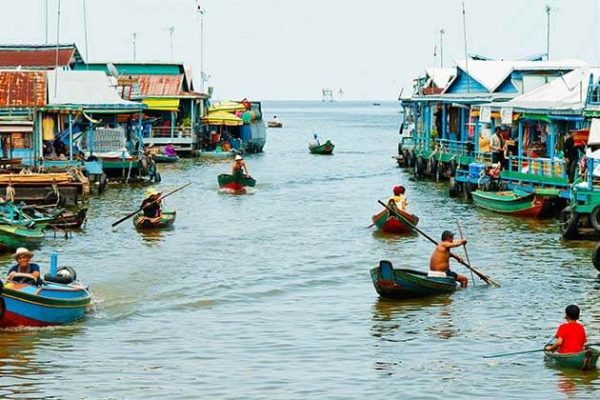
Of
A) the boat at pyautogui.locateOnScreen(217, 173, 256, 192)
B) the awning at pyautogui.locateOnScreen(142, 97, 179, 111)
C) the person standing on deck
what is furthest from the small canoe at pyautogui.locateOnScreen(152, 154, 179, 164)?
the person standing on deck

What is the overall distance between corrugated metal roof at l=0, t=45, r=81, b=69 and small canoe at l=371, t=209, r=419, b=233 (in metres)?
28.4

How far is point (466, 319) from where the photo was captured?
2059cm

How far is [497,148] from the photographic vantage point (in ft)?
127

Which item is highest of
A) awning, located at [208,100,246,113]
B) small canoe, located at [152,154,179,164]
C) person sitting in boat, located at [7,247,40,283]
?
awning, located at [208,100,246,113]

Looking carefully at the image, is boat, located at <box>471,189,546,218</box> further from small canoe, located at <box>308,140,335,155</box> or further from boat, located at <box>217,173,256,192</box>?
small canoe, located at <box>308,140,335,155</box>

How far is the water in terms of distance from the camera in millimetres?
16641

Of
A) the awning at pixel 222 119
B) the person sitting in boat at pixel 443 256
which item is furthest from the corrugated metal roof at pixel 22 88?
the person sitting in boat at pixel 443 256

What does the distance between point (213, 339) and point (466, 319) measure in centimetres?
418

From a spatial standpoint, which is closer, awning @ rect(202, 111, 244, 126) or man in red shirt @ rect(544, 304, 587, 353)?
man in red shirt @ rect(544, 304, 587, 353)

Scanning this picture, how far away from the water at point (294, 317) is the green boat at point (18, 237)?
0.43 meters

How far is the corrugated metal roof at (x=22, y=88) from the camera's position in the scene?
4447 centimetres

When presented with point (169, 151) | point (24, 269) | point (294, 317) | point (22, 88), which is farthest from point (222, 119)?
point (24, 269)

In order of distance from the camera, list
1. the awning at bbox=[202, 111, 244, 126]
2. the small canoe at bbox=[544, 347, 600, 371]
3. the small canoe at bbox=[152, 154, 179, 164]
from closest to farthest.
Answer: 1. the small canoe at bbox=[544, 347, 600, 371]
2. the small canoe at bbox=[152, 154, 179, 164]
3. the awning at bbox=[202, 111, 244, 126]

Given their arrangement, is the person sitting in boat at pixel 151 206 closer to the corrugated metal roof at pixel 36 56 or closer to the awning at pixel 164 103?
the corrugated metal roof at pixel 36 56
